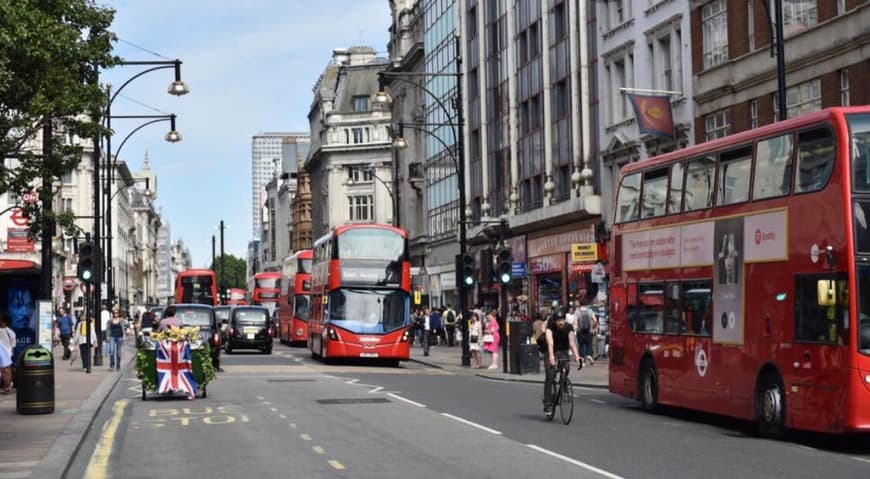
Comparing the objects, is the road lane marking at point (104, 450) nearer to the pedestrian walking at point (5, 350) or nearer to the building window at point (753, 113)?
the pedestrian walking at point (5, 350)

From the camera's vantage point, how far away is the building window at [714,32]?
3869 cm

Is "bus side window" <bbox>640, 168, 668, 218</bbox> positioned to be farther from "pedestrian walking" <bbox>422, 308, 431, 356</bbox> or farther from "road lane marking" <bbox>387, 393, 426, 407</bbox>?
"pedestrian walking" <bbox>422, 308, 431, 356</bbox>

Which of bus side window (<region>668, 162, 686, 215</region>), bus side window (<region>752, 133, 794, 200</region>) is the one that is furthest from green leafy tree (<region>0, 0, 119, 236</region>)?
bus side window (<region>752, 133, 794, 200</region>)

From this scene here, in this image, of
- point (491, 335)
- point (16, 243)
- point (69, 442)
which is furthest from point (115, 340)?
point (69, 442)

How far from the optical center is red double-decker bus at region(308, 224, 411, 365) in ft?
134

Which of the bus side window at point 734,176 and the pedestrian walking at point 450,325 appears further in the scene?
the pedestrian walking at point 450,325

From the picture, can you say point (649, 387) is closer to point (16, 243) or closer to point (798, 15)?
point (798, 15)

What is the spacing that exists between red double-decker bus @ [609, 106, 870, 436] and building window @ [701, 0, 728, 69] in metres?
15.8

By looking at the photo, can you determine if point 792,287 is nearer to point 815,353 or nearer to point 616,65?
point 815,353

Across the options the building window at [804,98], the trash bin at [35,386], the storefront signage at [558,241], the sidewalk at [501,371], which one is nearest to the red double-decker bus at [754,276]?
Result: the sidewalk at [501,371]

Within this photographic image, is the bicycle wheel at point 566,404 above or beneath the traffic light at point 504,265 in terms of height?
beneath

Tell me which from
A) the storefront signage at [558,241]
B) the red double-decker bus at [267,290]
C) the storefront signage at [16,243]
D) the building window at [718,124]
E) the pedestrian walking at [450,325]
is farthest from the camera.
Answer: the red double-decker bus at [267,290]

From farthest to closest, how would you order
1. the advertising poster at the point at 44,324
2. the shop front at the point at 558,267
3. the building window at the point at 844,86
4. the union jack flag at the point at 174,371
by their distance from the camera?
1. the shop front at the point at 558,267
2. the building window at the point at 844,86
3. the advertising poster at the point at 44,324
4. the union jack flag at the point at 174,371

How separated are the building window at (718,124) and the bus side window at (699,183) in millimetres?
17464
